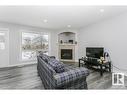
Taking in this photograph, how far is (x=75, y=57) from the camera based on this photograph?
7.34 metres

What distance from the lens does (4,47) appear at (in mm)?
5527

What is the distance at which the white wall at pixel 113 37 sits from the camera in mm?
4238

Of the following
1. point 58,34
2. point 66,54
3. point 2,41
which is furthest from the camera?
point 58,34

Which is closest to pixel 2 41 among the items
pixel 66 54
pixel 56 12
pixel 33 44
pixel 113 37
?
pixel 33 44

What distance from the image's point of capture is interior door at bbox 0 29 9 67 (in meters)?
5.45

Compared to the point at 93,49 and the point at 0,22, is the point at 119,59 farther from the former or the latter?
the point at 0,22

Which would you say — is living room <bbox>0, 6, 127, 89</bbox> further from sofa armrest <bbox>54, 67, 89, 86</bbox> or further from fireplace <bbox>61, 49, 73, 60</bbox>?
sofa armrest <bbox>54, 67, 89, 86</bbox>

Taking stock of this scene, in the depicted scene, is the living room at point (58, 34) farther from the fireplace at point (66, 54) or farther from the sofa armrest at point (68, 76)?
the sofa armrest at point (68, 76)

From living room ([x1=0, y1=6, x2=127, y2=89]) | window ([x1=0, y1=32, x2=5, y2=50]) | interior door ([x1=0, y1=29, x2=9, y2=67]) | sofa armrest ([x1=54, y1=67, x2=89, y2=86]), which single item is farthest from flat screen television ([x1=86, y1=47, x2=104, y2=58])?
window ([x1=0, y1=32, x2=5, y2=50])

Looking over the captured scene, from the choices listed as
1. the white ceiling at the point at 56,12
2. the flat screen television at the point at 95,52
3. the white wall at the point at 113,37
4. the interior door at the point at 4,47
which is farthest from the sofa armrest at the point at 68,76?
the interior door at the point at 4,47

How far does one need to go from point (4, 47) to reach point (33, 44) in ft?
5.74

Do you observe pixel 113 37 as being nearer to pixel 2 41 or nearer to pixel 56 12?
pixel 56 12
